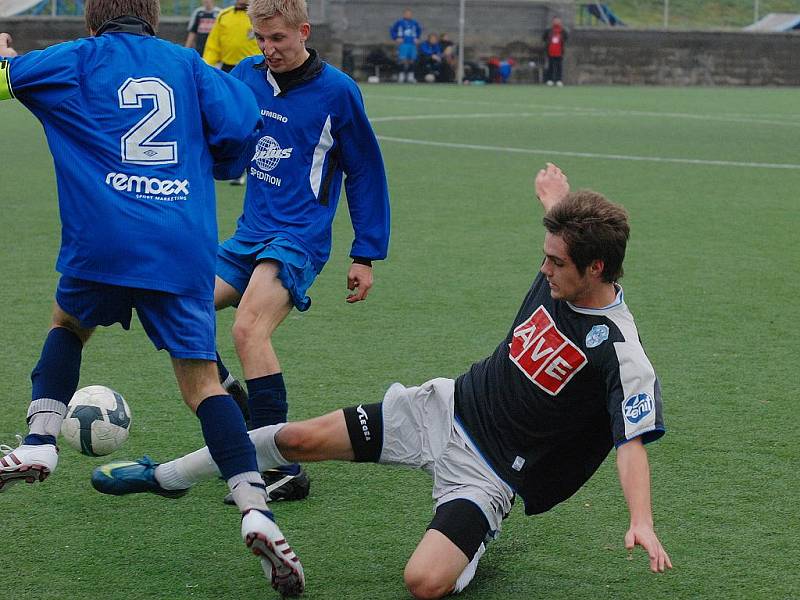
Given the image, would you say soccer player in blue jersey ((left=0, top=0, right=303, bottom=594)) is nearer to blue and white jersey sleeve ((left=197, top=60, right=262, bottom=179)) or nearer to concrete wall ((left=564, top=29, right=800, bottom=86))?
blue and white jersey sleeve ((left=197, top=60, right=262, bottom=179))

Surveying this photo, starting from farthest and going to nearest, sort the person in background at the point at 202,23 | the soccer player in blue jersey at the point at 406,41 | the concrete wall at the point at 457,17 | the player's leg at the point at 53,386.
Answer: the concrete wall at the point at 457,17, the soccer player in blue jersey at the point at 406,41, the person in background at the point at 202,23, the player's leg at the point at 53,386

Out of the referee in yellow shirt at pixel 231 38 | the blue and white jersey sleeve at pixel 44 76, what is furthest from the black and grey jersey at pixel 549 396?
the referee in yellow shirt at pixel 231 38

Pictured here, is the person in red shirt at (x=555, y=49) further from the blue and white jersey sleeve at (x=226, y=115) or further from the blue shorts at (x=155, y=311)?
the blue shorts at (x=155, y=311)

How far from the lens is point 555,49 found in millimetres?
32562

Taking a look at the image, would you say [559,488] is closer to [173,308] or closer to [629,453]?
[629,453]

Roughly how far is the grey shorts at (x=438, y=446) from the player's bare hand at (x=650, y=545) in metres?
0.66

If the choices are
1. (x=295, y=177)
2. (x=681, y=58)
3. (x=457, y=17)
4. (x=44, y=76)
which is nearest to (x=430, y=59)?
(x=457, y=17)

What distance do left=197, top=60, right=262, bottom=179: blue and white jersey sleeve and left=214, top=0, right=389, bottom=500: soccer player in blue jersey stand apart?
79 cm

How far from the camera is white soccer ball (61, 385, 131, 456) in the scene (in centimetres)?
434

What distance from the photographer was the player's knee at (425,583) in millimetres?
3584

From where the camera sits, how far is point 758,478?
4.64 meters

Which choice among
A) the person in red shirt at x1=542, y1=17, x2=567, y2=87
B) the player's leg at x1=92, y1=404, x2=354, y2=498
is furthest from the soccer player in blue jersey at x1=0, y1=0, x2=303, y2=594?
the person in red shirt at x1=542, y1=17, x2=567, y2=87

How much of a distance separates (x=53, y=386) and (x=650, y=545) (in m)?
1.88

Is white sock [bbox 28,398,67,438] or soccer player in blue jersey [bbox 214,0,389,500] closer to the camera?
white sock [bbox 28,398,67,438]
